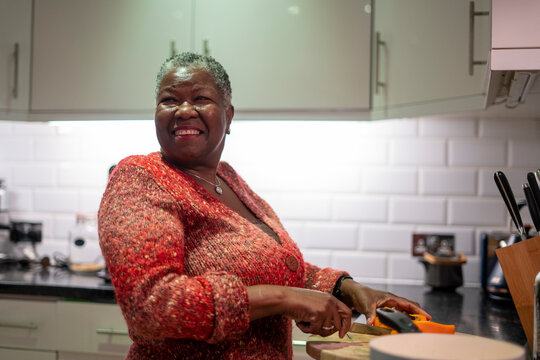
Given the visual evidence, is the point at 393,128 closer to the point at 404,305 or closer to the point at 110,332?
the point at 404,305

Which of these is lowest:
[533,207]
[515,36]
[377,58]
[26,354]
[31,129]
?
[26,354]

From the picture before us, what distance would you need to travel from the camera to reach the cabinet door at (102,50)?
7.37 feet

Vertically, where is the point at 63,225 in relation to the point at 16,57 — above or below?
below

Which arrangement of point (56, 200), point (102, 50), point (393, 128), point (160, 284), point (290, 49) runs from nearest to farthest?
point (160, 284) < point (290, 49) < point (102, 50) < point (393, 128) < point (56, 200)

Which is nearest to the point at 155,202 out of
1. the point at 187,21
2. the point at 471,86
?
the point at 471,86

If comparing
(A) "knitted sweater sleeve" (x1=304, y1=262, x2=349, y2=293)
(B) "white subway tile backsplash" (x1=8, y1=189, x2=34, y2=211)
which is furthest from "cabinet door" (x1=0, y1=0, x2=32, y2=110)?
(A) "knitted sweater sleeve" (x1=304, y1=262, x2=349, y2=293)

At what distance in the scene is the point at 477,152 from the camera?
2350 mm

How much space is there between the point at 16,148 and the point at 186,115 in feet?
5.78

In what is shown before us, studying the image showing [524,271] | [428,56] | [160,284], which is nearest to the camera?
[160,284]

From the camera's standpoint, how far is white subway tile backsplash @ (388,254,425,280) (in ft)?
7.88

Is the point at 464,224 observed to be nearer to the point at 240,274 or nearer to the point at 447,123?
the point at 447,123

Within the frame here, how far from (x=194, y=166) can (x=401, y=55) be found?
3.33 ft

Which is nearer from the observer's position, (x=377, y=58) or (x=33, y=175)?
(x=377, y=58)


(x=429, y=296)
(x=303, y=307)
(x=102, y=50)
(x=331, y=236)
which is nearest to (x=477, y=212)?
(x=429, y=296)
